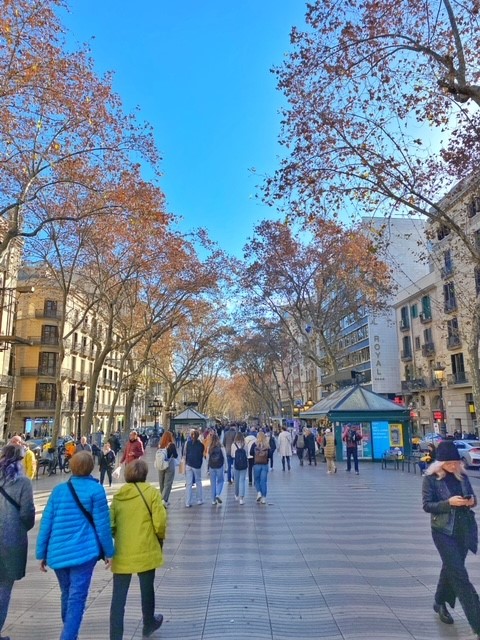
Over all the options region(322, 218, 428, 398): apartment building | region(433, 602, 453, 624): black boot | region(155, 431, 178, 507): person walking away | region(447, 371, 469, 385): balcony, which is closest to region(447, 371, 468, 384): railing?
region(447, 371, 469, 385): balcony

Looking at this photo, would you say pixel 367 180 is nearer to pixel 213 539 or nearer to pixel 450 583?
pixel 213 539

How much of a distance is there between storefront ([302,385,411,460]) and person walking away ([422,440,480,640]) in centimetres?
1802

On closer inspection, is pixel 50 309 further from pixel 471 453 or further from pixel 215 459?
pixel 215 459

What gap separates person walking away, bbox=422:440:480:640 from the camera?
13.1 feet

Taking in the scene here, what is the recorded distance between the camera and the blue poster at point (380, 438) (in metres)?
22.4

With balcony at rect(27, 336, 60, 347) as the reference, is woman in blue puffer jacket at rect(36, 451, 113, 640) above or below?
below

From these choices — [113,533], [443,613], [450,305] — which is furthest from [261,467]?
[450,305]

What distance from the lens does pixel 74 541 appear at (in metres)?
3.70

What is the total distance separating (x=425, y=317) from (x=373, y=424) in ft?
74.6

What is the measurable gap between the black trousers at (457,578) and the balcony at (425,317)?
39681 millimetres

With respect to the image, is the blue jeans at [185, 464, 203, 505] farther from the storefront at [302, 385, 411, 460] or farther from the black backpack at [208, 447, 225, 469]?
the storefront at [302, 385, 411, 460]

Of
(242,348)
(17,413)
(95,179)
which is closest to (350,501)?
(95,179)

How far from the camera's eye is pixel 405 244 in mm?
52406

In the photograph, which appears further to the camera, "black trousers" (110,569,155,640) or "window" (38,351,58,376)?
"window" (38,351,58,376)
